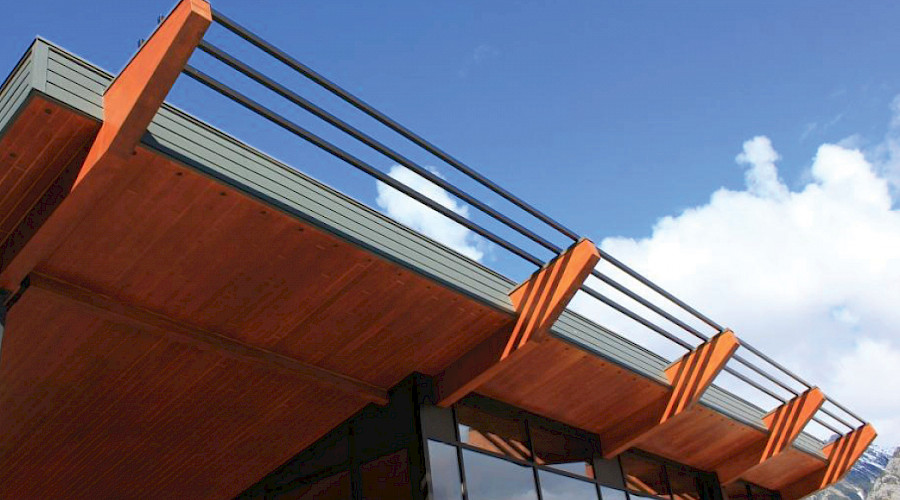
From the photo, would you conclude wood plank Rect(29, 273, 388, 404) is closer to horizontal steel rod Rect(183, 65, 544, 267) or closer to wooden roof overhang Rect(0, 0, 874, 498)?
wooden roof overhang Rect(0, 0, 874, 498)

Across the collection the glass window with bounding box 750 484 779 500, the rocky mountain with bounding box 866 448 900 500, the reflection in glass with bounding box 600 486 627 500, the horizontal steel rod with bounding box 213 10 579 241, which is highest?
the rocky mountain with bounding box 866 448 900 500

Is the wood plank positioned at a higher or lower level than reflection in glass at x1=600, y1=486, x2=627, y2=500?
higher

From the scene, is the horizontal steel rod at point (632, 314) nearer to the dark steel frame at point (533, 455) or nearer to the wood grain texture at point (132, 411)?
the dark steel frame at point (533, 455)

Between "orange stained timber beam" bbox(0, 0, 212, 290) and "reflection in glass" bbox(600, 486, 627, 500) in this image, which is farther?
"reflection in glass" bbox(600, 486, 627, 500)

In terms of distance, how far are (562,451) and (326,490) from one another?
3.84 m

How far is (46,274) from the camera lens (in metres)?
8.71

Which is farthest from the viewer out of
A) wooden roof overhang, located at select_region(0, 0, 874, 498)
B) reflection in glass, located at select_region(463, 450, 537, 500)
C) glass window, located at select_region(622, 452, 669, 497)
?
glass window, located at select_region(622, 452, 669, 497)

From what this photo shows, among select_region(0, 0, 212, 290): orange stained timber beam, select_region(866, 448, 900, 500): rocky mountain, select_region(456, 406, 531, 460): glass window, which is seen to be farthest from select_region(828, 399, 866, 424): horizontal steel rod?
select_region(866, 448, 900, 500): rocky mountain

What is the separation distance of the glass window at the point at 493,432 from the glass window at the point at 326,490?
1809 millimetres

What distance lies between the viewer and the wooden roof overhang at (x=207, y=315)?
7410mm

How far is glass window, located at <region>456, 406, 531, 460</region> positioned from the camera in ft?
40.4

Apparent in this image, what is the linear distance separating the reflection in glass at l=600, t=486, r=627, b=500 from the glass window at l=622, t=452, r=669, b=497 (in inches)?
9.7

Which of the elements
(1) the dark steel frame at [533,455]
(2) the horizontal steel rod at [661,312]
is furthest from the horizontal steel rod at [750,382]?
(1) the dark steel frame at [533,455]

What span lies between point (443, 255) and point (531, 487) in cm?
429
